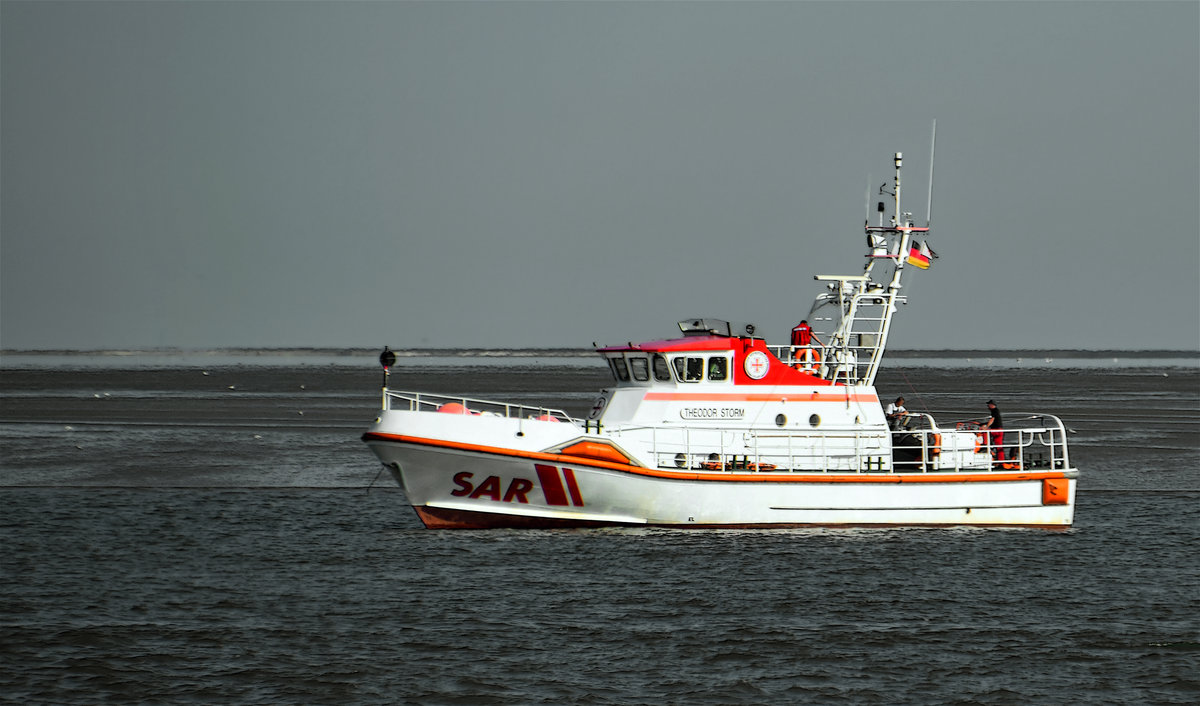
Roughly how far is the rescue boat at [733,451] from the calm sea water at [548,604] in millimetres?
595

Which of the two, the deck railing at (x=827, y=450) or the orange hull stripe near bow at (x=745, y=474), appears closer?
the orange hull stripe near bow at (x=745, y=474)

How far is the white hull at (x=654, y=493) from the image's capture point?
23.1 meters

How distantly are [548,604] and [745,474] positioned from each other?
6.22 metres

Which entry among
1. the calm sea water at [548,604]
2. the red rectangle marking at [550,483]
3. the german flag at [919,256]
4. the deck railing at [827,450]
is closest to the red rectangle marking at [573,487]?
the red rectangle marking at [550,483]

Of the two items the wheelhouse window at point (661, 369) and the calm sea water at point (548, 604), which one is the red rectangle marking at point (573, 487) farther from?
the wheelhouse window at point (661, 369)

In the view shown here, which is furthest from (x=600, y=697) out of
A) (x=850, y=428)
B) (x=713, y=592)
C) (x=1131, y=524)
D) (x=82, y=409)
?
(x=82, y=409)

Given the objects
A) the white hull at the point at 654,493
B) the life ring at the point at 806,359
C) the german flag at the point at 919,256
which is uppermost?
the german flag at the point at 919,256

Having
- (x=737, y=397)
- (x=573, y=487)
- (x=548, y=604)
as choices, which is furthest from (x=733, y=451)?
(x=548, y=604)

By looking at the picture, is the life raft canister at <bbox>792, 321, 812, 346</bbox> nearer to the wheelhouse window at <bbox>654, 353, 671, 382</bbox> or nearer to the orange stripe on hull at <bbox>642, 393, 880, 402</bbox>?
the orange stripe on hull at <bbox>642, 393, 880, 402</bbox>

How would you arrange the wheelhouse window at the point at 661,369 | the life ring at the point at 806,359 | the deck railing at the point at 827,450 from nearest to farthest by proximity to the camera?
the deck railing at the point at 827,450 → the wheelhouse window at the point at 661,369 → the life ring at the point at 806,359

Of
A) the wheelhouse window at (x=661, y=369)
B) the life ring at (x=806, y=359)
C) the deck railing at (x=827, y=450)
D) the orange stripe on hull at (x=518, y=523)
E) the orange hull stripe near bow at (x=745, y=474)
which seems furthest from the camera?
the life ring at (x=806, y=359)

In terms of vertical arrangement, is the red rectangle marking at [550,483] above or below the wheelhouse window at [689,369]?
below

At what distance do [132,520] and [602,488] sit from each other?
958 cm

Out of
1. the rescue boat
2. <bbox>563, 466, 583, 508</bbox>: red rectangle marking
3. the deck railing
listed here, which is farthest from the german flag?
<bbox>563, 466, 583, 508</bbox>: red rectangle marking
